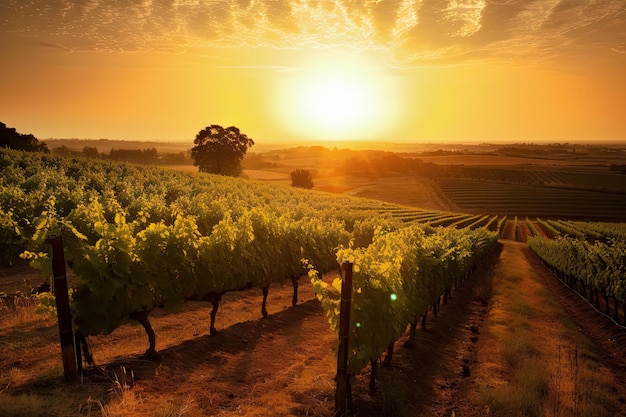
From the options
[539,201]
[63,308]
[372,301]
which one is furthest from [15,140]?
[539,201]

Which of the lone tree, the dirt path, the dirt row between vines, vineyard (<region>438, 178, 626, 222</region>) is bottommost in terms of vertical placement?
vineyard (<region>438, 178, 626, 222</region>)

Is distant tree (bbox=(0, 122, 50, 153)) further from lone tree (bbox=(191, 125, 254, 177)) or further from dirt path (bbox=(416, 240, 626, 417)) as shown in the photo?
dirt path (bbox=(416, 240, 626, 417))

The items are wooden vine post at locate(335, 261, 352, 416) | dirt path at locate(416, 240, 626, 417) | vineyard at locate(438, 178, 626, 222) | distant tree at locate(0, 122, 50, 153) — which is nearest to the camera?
wooden vine post at locate(335, 261, 352, 416)

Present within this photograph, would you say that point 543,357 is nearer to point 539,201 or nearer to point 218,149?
point 218,149

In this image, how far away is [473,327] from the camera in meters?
19.5

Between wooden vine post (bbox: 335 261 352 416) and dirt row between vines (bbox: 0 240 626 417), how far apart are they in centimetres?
43

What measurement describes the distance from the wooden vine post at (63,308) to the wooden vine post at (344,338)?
5.59 m

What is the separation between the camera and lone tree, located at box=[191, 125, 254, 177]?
79.1 meters

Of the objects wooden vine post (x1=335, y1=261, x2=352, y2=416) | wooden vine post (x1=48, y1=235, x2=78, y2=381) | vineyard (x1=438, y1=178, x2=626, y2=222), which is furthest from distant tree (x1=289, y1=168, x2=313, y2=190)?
wooden vine post (x1=48, y1=235, x2=78, y2=381)

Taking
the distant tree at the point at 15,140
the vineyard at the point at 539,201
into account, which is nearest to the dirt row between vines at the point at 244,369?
the distant tree at the point at 15,140

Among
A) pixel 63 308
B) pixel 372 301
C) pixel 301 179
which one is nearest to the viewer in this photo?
pixel 63 308

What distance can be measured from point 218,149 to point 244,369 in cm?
7231

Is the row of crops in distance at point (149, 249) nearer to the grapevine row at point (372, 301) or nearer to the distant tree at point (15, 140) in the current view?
the grapevine row at point (372, 301)

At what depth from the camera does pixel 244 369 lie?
1075 cm
